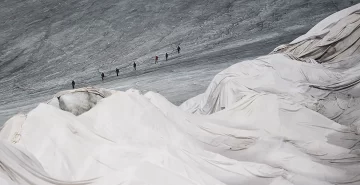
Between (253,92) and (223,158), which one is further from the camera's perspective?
(253,92)

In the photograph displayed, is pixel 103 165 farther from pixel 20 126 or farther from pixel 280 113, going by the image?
pixel 280 113

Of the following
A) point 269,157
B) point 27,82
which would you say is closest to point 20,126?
point 269,157

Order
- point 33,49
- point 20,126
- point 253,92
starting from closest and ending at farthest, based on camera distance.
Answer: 1. point 20,126
2. point 253,92
3. point 33,49

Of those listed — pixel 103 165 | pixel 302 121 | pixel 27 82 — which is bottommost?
pixel 27 82

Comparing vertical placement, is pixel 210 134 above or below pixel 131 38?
above

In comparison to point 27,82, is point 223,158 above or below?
above
